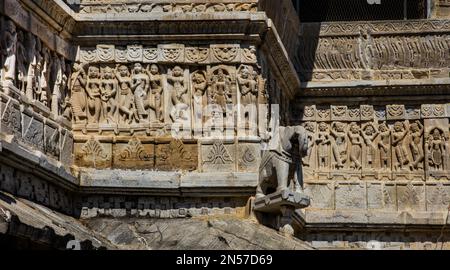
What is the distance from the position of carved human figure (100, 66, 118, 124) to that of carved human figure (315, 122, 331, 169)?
5134mm

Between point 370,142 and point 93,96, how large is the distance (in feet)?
19.7

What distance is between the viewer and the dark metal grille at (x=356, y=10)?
28.2 metres

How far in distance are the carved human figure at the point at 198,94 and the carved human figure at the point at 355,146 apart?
4.66 meters

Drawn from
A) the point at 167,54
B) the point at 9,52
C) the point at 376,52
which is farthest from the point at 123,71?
the point at 376,52

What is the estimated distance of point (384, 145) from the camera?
2652 cm

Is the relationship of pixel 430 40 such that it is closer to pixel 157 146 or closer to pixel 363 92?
pixel 363 92

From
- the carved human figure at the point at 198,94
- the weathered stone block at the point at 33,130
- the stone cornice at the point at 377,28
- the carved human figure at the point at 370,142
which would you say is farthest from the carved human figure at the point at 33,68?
the carved human figure at the point at 370,142

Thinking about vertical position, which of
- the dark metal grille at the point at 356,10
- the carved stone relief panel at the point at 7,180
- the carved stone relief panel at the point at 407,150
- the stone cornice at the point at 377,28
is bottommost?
the carved stone relief panel at the point at 7,180

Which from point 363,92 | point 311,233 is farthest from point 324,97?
point 311,233

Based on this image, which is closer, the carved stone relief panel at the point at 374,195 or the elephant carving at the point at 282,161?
the elephant carving at the point at 282,161

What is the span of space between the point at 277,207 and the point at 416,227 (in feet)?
15.9

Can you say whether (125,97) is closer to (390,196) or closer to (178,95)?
(178,95)

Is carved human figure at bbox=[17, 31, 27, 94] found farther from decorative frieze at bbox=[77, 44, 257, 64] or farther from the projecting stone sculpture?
the projecting stone sculpture

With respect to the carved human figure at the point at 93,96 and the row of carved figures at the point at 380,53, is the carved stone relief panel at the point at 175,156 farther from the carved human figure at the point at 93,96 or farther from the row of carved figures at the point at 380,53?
the row of carved figures at the point at 380,53
